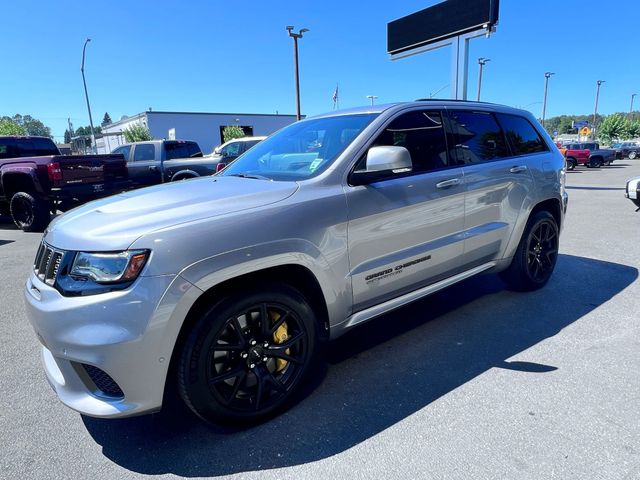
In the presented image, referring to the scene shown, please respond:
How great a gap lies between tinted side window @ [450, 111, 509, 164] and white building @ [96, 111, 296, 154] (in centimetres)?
4036

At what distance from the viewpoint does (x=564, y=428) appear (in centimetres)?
232

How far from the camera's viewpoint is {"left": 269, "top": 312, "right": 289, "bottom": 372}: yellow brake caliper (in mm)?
2410

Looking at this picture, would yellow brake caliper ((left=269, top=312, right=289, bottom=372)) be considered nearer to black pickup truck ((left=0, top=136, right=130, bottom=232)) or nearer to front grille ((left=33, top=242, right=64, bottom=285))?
front grille ((left=33, top=242, right=64, bottom=285))

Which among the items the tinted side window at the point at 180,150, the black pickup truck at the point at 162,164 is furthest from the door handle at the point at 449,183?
the tinted side window at the point at 180,150

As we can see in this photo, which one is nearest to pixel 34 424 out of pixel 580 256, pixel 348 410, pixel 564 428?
pixel 348 410

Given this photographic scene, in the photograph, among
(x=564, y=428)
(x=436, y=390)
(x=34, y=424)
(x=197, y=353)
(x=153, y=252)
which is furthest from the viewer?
(x=436, y=390)

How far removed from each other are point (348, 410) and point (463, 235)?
167 cm

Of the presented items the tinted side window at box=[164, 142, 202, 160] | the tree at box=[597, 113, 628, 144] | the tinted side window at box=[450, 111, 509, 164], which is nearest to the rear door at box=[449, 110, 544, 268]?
the tinted side window at box=[450, 111, 509, 164]

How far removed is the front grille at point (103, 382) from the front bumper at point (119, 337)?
15 millimetres

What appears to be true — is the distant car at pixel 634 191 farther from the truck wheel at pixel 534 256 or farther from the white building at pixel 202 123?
the white building at pixel 202 123

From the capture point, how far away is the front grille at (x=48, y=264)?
6.97 feet

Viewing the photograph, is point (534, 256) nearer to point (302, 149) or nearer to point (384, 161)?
point (384, 161)

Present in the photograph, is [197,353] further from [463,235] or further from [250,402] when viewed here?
[463,235]

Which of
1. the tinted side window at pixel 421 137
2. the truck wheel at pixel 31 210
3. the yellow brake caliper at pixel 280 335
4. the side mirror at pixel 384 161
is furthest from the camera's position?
the truck wheel at pixel 31 210
